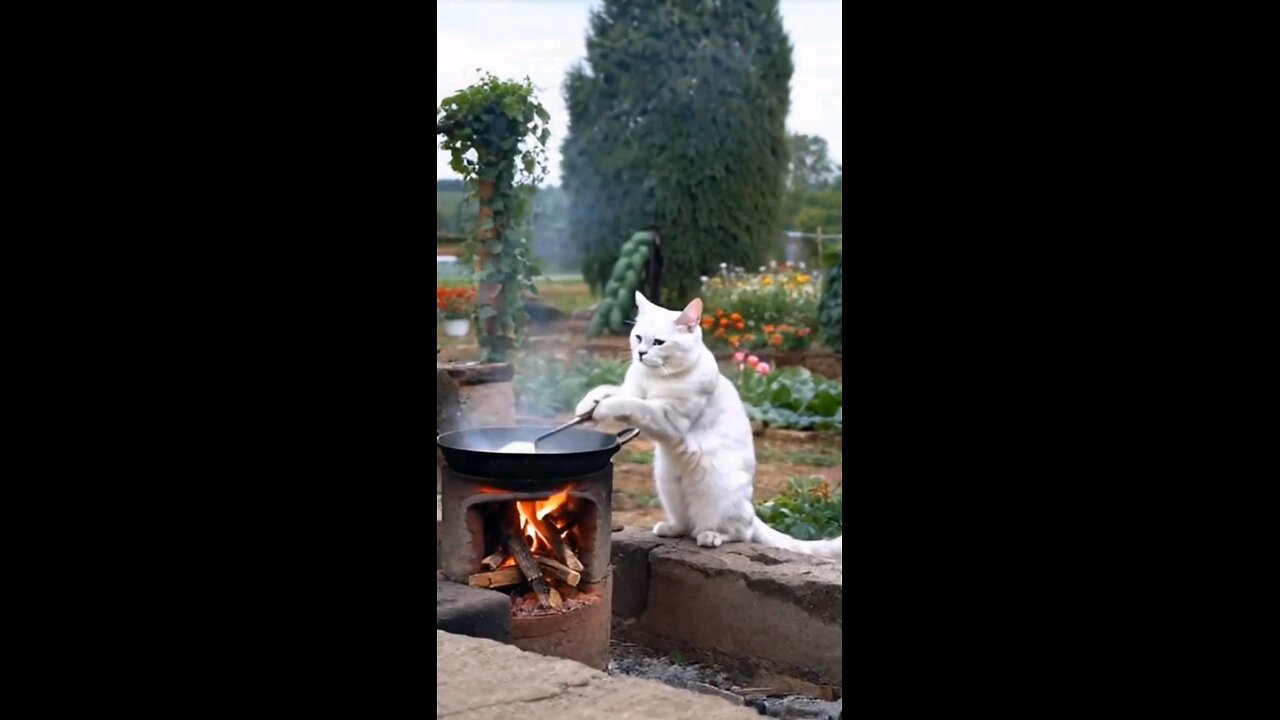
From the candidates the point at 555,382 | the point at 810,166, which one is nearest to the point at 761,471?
the point at 555,382

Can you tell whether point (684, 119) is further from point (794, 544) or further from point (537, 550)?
point (537, 550)

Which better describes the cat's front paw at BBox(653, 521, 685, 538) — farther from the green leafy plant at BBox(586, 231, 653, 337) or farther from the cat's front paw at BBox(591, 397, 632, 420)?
the green leafy plant at BBox(586, 231, 653, 337)

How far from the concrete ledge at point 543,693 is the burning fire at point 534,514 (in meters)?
1.02

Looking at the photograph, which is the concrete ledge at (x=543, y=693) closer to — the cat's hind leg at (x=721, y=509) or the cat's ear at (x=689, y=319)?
the cat's hind leg at (x=721, y=509)

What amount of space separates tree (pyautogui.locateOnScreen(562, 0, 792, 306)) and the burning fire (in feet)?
23.8

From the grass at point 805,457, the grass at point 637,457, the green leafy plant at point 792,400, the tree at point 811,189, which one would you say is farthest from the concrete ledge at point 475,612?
the tree at point 811,189

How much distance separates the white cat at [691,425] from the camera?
3.97m

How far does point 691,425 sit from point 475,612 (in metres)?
1.07

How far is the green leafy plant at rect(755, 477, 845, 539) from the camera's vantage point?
201 inches
